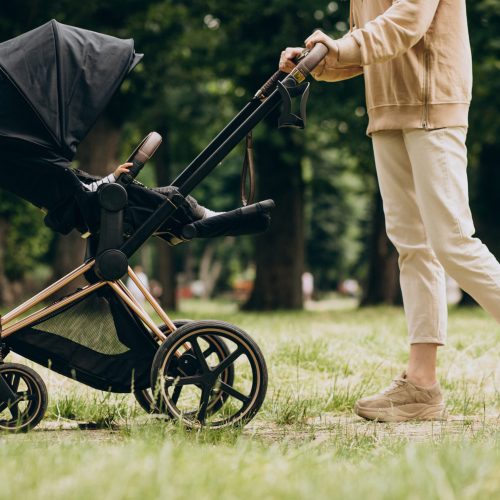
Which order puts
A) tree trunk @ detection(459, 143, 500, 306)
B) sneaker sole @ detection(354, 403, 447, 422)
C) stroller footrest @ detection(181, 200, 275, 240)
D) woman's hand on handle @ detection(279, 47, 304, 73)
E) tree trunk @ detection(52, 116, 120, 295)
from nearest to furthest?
1. stroller footrest @ detection(181, 200, 275, 240)
2. woman's hand on handle @ detection(279, 47, 304, 73)
3. sneaker sole @ detection(354, 403, 447, 422)
4. tree trunk @ detection(52, 116, 120, 295)
5. tree trunk @ detection(459, 143, 500, 306)

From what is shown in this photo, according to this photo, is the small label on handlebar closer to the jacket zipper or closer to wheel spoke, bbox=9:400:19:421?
the jacket zipper

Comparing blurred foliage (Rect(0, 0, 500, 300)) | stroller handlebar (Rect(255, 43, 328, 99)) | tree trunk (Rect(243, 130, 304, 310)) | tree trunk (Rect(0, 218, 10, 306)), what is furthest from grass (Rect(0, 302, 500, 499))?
tree trunk (Rect(0, 218, 10, 306))

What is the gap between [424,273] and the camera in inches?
180

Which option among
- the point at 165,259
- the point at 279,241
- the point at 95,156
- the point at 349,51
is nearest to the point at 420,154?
the point at 349,51

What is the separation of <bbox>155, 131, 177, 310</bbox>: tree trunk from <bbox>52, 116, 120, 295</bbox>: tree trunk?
3.97m

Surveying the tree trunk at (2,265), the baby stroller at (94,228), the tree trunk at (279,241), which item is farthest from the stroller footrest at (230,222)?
the tree trunk at (2,265)

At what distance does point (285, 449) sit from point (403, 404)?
1.42 meters

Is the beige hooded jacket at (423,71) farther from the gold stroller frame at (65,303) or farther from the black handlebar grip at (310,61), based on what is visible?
the gold stroller frame at (65,303)

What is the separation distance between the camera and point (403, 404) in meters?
4.52

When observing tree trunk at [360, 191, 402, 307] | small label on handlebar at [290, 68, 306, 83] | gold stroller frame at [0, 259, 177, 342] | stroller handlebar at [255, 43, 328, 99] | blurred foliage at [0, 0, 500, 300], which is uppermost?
blurred foliage at [0, 0, 500, 300]

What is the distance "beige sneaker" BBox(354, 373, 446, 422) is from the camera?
14.5 ft

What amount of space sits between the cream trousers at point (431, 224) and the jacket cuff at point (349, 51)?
513mm

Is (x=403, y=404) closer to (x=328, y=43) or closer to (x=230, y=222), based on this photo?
(x=230, y=222)

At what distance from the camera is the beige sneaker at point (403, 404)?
441 cm
